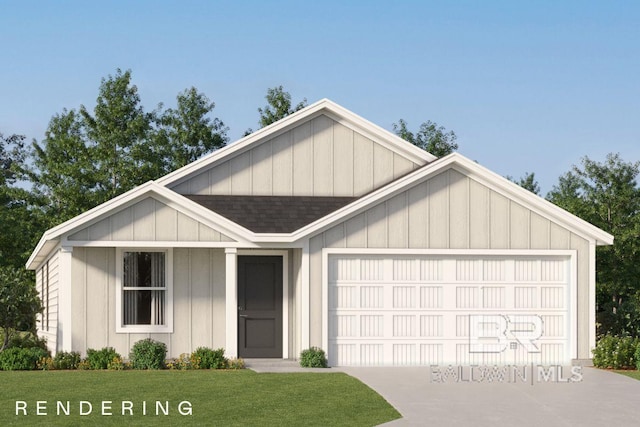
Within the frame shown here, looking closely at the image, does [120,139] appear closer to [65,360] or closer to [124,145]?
[124,145]

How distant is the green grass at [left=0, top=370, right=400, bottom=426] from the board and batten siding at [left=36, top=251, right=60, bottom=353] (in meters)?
3.23

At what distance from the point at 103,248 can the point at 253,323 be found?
12.8 ft

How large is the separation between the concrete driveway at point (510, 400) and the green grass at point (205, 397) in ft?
1.79

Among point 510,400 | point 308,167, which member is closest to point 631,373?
point 510,400

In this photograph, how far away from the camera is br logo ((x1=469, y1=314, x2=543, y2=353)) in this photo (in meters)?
23.9

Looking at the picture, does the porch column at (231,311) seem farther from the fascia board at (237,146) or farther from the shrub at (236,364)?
the fascia board at (237,146)

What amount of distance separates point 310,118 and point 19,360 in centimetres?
904

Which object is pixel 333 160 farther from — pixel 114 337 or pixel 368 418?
pixel 368 418

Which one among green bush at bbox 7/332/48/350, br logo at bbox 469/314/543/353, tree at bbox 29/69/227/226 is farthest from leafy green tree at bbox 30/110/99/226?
br logo at bbox 469/314/543/353

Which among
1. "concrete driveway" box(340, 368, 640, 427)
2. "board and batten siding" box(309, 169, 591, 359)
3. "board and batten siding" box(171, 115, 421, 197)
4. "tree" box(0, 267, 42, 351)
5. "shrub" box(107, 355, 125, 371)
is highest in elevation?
"board and batten siding" box(171, 115, 421, 197)

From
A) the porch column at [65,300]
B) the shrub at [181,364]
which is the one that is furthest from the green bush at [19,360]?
the shrub at [181,364]

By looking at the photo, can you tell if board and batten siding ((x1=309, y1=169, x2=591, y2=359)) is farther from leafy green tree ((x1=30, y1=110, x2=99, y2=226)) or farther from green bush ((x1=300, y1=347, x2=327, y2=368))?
leafy green tree ((x1=30, y1=110, x2=99, y2=226))

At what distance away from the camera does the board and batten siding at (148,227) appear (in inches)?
902

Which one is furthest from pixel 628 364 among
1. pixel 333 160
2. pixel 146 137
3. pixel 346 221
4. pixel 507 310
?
pixel 146 137
